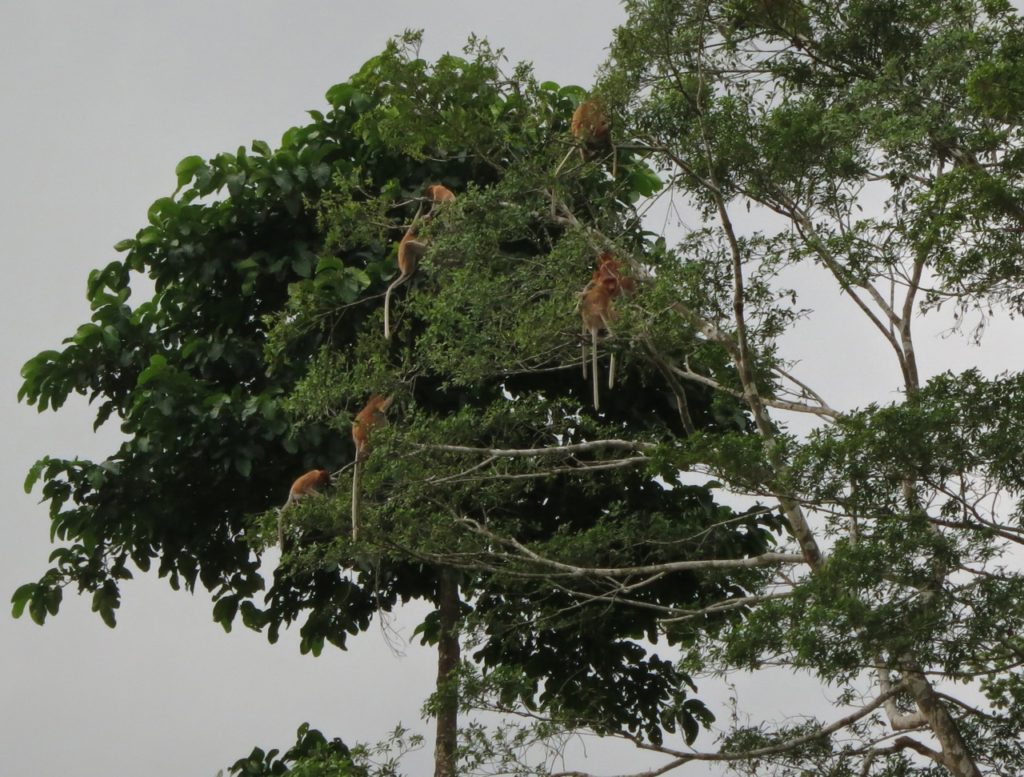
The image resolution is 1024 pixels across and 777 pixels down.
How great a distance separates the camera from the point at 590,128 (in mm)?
8680

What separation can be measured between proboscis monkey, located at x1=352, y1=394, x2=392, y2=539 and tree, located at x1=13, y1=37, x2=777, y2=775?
0.29 feet

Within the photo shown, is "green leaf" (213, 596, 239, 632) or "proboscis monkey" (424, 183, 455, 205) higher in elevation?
"proboscis monkey" (424, 183, 455, 205)

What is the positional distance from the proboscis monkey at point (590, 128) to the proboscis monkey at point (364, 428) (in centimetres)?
181

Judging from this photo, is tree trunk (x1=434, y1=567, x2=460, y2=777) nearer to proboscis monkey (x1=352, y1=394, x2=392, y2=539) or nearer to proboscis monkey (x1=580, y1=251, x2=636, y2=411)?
proboscis monkey (x1=352, y1=394, x2=392, y2=539)

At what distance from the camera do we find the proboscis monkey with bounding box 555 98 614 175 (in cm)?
867

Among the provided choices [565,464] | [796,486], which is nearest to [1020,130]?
[796,486]

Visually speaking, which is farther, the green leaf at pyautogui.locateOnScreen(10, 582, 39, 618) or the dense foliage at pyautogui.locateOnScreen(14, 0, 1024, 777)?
the green leaf at pyautogui.locateOnScreen(10, 582, 39, 618)

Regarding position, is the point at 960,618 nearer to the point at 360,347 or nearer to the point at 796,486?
the point at 796,486

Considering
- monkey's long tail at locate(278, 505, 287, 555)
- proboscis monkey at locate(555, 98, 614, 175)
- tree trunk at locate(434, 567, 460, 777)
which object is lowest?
tree trunk at locate(434, 567, 460, 777)

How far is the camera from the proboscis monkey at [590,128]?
8.67 metres

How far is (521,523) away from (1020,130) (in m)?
3.90

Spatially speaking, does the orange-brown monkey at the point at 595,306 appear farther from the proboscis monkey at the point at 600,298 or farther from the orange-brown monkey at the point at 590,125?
the orange-brown monkey at the point at 590,125

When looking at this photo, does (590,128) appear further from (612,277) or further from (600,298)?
(600,298)

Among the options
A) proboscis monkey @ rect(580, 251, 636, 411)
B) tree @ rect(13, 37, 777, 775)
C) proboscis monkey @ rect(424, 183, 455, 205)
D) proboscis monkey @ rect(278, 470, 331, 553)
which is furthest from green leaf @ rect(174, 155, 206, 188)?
proboscis monkey @ rect(580, 251, 636, 411)
